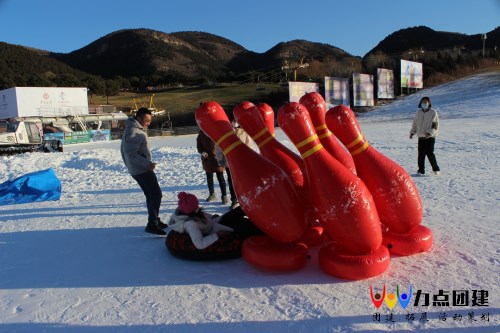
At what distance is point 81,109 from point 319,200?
34.9 meters

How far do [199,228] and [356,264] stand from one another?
1.56m

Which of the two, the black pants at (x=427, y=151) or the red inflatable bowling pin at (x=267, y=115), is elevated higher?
the red inflatable bowling pin at (x=267, y=115)

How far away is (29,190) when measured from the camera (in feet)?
23.7

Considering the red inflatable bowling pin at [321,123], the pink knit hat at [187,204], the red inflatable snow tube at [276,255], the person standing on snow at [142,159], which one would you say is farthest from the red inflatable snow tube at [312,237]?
the person standing on snow at [142,159]

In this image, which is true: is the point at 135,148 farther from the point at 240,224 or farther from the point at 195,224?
the point at 240,224

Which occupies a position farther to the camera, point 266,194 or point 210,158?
point 210,158

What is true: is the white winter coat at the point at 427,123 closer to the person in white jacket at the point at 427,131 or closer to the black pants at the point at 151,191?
the person in white jacket at the point at 427,131

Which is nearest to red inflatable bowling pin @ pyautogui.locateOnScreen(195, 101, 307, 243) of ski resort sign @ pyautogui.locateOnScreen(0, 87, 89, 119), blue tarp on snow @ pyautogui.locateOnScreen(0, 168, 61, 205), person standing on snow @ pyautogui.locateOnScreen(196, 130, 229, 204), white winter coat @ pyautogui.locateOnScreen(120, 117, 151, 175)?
white winter coat @ pyautogui.locateOnScreen(120, 117, 151, 175)

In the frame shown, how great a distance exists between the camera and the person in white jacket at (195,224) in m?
3.76

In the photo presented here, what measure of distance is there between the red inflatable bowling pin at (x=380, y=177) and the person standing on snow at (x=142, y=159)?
2.37 meters

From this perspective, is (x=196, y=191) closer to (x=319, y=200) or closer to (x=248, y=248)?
(x=248, y=248)

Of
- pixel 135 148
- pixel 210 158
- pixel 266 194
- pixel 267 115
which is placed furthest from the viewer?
pixel 210 158

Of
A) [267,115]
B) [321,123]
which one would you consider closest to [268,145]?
[321,123]

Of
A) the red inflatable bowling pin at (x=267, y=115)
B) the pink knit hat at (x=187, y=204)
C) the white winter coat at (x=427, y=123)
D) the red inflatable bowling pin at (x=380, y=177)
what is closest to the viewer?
the red inflatable bowling pin at (x=380, y=177)
